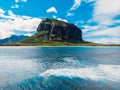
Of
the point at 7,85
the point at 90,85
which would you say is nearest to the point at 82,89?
the point at 90,85

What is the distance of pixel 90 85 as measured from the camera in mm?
30141

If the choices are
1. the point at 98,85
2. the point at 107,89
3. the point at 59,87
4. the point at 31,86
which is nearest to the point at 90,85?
the point at 98,85

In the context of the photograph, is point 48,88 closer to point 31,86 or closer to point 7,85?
point 31,86

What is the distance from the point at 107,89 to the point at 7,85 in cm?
1680

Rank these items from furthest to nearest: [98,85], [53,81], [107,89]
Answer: [53,81] → [98,85] → [107,89]

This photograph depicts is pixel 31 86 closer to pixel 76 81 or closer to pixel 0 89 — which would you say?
pixel 0 89

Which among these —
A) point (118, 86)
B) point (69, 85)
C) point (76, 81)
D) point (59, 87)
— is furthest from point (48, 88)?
point (118, 86)

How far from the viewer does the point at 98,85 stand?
30.0 m

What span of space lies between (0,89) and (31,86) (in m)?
5.09

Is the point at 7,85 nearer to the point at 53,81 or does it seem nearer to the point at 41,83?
the point at 41,83

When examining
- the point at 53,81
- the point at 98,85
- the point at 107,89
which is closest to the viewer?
the point at 107,89

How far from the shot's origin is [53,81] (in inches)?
1308

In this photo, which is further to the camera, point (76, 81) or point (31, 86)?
point (76, 81)

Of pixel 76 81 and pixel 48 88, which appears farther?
pixel 76 81
